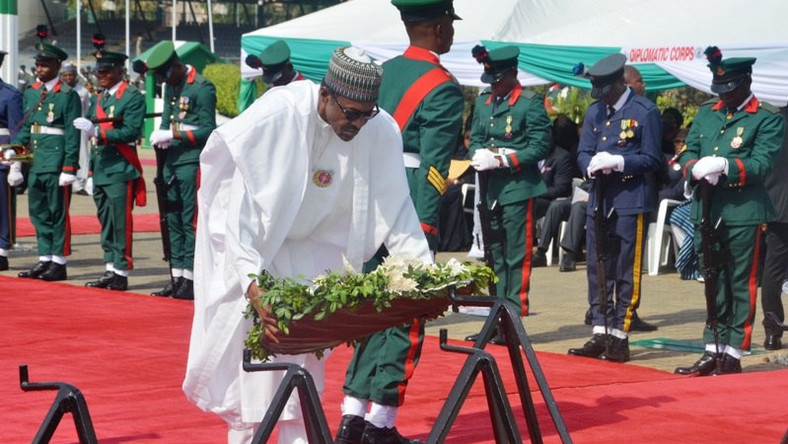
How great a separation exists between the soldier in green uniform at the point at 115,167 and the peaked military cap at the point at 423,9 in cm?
572

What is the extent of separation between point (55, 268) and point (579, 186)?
5.09 m

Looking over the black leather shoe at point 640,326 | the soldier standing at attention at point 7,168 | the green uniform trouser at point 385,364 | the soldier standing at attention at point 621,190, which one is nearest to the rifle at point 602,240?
the soldier standing at attention at point 621,190

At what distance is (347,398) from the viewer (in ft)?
20.7

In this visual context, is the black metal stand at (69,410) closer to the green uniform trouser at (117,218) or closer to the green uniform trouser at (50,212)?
the green uniform trouser at (117,218)

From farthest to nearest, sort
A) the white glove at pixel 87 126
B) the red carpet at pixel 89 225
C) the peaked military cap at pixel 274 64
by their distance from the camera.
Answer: the red carpet at pixel 89 225, the white glove at pixel 87 126, the peaked military cap at pixel 274 64

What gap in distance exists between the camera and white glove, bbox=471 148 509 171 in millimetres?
9477

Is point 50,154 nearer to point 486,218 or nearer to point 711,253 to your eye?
point 486,218

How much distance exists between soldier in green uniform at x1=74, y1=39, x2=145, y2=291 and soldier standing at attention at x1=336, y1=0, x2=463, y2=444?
5.69 metres

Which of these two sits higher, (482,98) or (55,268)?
(482,98)

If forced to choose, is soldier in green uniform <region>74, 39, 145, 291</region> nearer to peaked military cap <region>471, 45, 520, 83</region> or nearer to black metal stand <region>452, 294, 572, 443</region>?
peaked military cap <region>471, 45, 520, 83</region>

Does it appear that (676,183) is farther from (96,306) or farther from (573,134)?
(96,306)

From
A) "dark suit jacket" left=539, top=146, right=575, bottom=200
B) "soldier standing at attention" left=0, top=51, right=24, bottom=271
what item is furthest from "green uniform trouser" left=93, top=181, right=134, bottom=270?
"dark suit jacket" left=539, top=146, right=575, bottom=200

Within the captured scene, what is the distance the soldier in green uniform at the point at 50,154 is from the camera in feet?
41.8

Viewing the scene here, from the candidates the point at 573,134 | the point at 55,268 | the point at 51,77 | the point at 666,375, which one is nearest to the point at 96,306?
the point at 55,268
